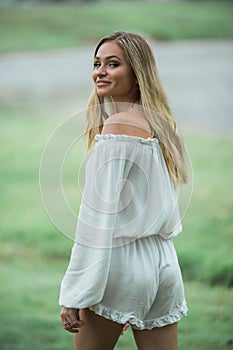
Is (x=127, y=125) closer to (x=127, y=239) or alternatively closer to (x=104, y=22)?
(x=127, y=239)

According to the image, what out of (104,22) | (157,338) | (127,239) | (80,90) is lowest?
(157,338)

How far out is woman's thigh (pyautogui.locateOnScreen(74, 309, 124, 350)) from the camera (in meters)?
1.58

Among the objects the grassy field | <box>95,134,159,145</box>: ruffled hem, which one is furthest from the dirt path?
<box>95,134,159,145</box>: ruffled hem

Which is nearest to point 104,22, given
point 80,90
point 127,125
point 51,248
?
point 80,90

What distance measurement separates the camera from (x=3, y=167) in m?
4.68

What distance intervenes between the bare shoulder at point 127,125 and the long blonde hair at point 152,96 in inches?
1.1

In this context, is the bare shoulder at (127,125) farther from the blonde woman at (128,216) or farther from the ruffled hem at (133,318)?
the ruffled hem at (133,318)

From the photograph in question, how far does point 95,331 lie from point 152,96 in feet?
1.84

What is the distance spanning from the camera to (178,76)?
469cm

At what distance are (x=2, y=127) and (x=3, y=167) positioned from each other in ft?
1.04

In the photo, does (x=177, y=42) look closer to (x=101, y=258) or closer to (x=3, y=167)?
(x=3, y=167)

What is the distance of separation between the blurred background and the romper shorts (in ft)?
8.15

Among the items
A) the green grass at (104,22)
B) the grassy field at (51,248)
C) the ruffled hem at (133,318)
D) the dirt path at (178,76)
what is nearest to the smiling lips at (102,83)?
the ruffled hem at (133,318)

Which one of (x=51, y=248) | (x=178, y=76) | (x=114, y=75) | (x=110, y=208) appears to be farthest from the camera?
(x=178, y=76)
